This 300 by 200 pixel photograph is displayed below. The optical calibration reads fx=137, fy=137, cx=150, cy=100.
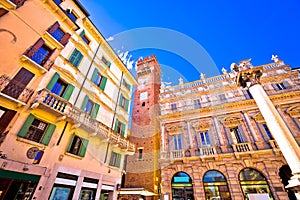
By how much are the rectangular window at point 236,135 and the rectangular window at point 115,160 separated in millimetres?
11725

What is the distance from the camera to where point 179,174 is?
46.0ft

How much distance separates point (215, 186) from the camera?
491 inches

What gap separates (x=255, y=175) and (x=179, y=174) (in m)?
6.62

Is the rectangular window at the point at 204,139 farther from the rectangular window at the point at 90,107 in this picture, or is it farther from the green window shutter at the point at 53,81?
the green window shutter at the point at 53,81

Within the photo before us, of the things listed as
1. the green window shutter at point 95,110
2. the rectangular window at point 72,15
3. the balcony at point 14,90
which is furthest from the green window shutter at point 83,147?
the rectangular window at point 72,15

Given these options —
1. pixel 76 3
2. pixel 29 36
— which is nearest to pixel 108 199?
pixel 29 36

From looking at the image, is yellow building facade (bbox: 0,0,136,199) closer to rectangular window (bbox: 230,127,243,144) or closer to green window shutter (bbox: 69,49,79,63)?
green window shutter (bbox: 69,49,79,63)

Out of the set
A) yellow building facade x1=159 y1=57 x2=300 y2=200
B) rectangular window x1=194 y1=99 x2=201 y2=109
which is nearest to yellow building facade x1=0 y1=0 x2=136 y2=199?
yellow building facade x1=159 y1=57 x2=300 y2=200

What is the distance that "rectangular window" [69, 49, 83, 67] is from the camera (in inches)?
437

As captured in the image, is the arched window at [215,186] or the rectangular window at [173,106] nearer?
the arched window at [215,186]

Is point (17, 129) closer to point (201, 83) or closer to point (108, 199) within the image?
point (108, 199)

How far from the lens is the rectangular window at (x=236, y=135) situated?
13.8m

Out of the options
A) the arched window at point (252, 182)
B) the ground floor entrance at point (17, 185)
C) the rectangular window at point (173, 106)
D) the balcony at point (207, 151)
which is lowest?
the ground floor entrance at point (17, 185)

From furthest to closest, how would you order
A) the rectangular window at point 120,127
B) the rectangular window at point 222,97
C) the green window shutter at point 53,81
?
the rectangular window at point 222,97 → the rectangular window at point 120,127 → the green window shutter at point 53,81
